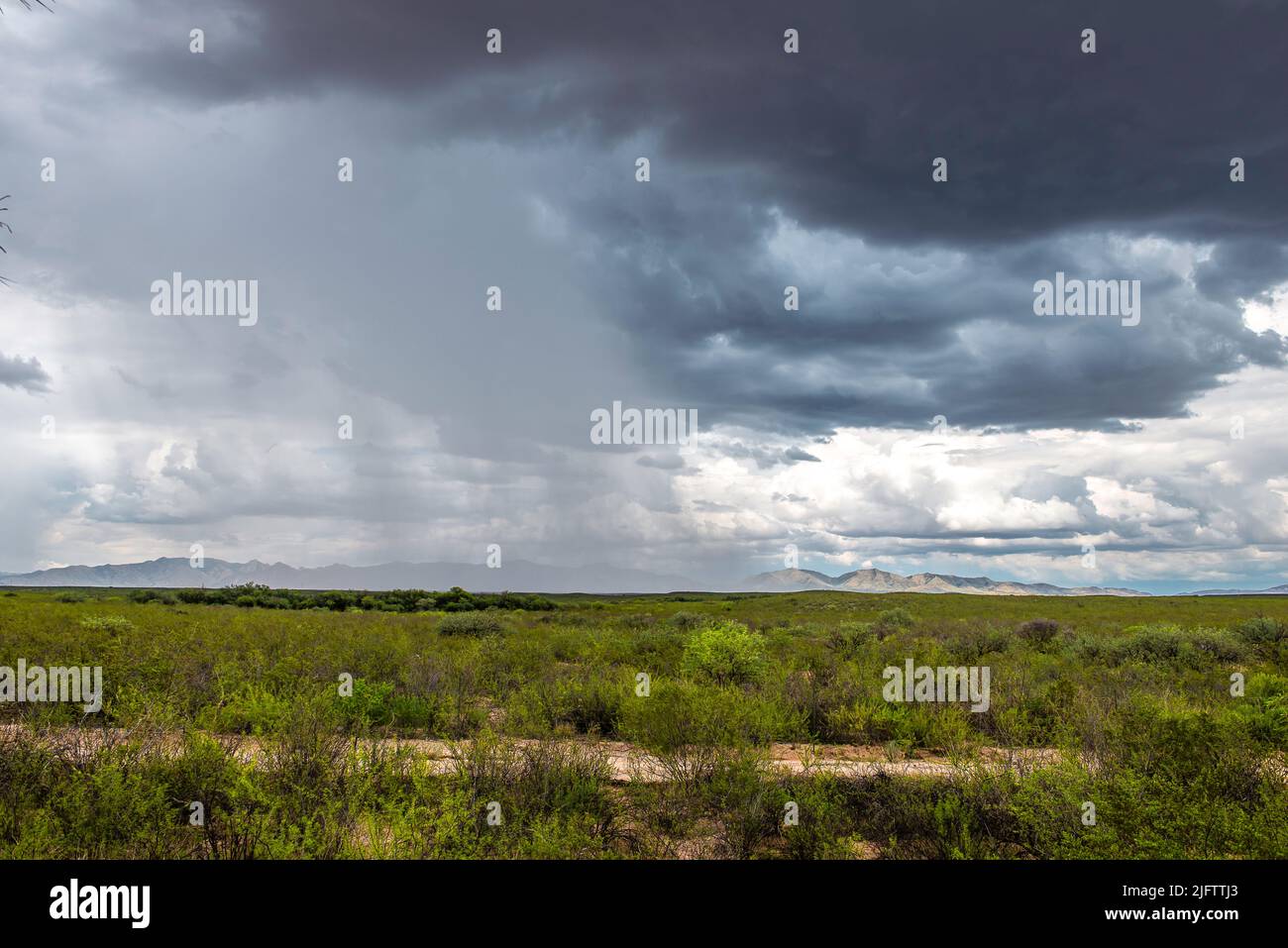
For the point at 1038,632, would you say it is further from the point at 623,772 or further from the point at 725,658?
the point at 623,772

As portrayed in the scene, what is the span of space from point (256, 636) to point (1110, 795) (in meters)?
19.9

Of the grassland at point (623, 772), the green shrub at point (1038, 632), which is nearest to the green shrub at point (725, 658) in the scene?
the grassland at point (623, 772)

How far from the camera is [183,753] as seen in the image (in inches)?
317

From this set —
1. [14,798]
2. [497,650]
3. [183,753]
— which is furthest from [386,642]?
[14,798]

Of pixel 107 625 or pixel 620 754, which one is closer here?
pixel 620 754

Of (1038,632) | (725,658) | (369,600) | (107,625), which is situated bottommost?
(369,600)

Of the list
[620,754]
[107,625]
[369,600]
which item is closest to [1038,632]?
[620,754]

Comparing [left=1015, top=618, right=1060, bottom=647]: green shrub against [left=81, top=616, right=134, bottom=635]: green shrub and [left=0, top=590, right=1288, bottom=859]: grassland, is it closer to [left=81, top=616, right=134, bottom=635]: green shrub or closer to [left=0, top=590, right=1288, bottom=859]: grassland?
[left=0, top=590, right=1288, bottom=859]: grassland

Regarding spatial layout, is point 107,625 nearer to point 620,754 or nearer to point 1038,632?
point 620,754

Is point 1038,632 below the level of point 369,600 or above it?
above

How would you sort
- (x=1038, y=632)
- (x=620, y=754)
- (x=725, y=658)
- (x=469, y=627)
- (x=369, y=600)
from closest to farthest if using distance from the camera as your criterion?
(x=620, y=754) < (x=725, y=658) < (x=1038, y=632) < (x=469, y=627) < (x=369, y=600)

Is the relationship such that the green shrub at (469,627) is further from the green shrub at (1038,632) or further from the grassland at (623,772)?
the green shrub at (1038,632)

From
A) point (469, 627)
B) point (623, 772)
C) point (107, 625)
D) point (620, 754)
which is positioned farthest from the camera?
point (469, 627)
